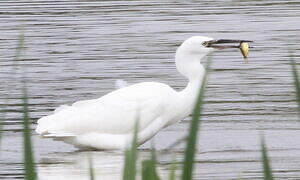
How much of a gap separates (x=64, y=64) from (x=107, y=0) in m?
8.40

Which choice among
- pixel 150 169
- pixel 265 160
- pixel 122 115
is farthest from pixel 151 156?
pixel 122 115

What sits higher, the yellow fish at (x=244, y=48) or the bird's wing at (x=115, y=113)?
the yellow fish at (x=244, y=48)

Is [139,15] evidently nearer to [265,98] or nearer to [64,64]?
[64,64]

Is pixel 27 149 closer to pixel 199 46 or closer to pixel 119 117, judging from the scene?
pixel 119 117

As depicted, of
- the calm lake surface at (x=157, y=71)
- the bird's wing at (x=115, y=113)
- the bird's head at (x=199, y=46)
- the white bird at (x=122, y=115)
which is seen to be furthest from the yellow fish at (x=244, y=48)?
the bird's wing at (x=115, y=113)

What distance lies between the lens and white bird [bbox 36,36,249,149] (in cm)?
993

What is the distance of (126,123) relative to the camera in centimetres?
1005

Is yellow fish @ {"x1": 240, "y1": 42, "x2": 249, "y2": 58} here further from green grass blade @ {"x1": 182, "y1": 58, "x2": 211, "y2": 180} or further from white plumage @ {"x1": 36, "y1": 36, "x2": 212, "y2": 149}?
green grass blade @ {"x1": 182, "y1": 58, "x2": 211, "y2": 180}

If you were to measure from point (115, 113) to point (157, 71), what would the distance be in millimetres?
4344

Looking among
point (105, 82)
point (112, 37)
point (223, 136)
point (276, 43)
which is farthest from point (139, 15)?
point (223, 136)

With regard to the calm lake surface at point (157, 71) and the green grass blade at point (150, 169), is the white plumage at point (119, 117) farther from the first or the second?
the green grass blade at point (150, 169)

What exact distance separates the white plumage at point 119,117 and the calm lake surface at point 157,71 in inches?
6.3

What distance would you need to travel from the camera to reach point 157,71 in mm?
14344

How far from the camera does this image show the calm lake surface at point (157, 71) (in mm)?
9797
